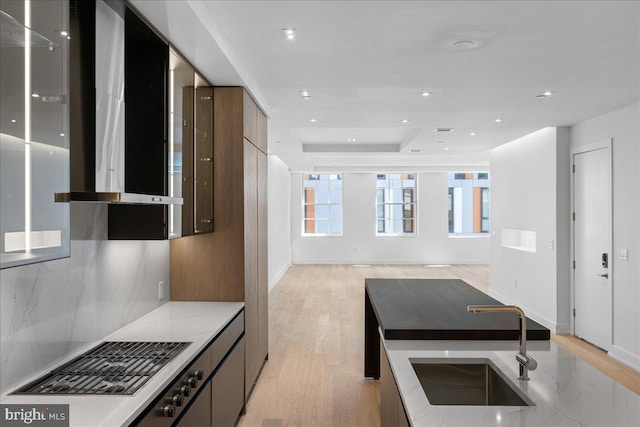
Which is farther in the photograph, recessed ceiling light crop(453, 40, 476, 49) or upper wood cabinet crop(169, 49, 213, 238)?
recessed ceiling light crop(453, 40, 476, 49)

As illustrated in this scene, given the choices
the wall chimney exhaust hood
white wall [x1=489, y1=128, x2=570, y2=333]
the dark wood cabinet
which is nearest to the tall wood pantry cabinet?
the dark wood cabinet

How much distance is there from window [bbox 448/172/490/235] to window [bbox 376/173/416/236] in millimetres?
1150

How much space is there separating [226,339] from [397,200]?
33.6ft

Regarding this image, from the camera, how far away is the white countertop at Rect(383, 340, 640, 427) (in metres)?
1.36

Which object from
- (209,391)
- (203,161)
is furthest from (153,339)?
(203,161)

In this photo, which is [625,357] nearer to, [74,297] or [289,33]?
[289,33]

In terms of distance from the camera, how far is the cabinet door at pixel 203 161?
299cm

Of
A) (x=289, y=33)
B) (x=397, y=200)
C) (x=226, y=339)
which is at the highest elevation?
(x=289, y=33)

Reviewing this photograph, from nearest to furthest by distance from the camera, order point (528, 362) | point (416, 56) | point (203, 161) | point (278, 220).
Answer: point (528, 362) → point (416, 56) → point (203, 161) → point (278, 220)

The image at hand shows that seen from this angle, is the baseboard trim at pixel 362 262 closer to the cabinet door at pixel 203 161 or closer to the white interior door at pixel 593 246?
the white interior door at pixel 593 246

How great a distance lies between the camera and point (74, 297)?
2129mm

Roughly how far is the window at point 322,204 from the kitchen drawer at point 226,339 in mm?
9363

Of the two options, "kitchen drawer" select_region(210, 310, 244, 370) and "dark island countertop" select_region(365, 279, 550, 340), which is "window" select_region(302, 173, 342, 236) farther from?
"kitchen drawer" select_region(210, 310, 244, 370)

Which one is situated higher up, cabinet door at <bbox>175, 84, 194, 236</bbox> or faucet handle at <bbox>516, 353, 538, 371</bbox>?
cabinet door at <bbox>175, 84, 194, 236</bbox>
